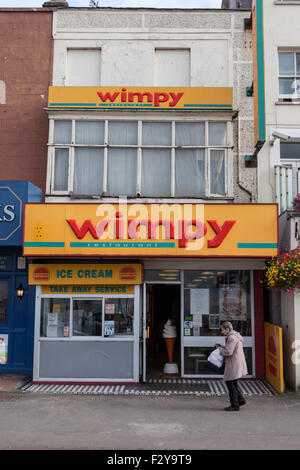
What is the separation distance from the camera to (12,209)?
10516 millimetres

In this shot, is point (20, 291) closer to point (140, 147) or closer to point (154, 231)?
point (154, 231)

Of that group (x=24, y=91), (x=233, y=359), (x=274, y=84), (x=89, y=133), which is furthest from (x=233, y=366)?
(x=24, y=91)

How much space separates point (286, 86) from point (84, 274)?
731 centimetres

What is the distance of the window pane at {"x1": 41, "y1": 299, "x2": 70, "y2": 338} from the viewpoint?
35.4ft

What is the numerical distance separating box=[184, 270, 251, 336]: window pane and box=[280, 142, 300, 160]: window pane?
130 inches

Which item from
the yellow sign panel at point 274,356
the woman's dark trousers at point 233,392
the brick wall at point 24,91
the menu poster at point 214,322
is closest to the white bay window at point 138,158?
the brick wall at point 24,91

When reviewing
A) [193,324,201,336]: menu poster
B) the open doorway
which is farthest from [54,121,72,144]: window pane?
[193,324,201,336]: menu poster

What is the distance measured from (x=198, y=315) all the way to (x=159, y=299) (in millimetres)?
5350

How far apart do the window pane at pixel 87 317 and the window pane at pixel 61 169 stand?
3045mm

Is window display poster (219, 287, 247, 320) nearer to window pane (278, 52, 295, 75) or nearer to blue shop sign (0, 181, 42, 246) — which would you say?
blue shop sign (0, 181, 42, 246)

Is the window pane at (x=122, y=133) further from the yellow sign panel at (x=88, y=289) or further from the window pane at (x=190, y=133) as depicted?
the yellow sign panel at (x=88, y=289)

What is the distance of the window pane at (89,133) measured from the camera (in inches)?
459
